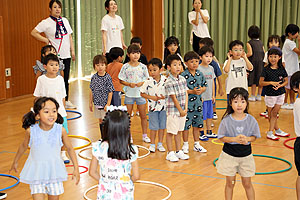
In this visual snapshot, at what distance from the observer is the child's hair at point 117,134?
3371mm

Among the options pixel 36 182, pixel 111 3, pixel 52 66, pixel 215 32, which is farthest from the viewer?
pixel 215 32

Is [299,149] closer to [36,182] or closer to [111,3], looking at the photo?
[36,182]

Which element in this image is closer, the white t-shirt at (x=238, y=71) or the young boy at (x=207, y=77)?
the young boy at (x=207, y=77)

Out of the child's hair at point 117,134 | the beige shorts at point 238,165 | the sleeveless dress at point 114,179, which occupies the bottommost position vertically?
the beige shorts at point 238,165

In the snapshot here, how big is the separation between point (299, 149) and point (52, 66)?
9.34 feet

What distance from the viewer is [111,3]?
8.66m

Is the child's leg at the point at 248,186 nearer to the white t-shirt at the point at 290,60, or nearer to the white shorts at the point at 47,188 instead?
the white shorts at the point at 47,188

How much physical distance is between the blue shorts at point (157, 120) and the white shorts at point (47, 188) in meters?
2.53

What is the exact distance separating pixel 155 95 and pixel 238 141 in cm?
220

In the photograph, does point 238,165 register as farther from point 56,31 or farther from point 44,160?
point 56,31

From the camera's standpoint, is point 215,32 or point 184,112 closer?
point 184,112

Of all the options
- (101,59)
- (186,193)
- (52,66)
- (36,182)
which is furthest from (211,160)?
(36,182)

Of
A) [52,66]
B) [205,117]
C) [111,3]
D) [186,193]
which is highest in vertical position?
[111,3]

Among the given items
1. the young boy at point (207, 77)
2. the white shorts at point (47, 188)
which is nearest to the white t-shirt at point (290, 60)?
the young boy at point (207, 77)
